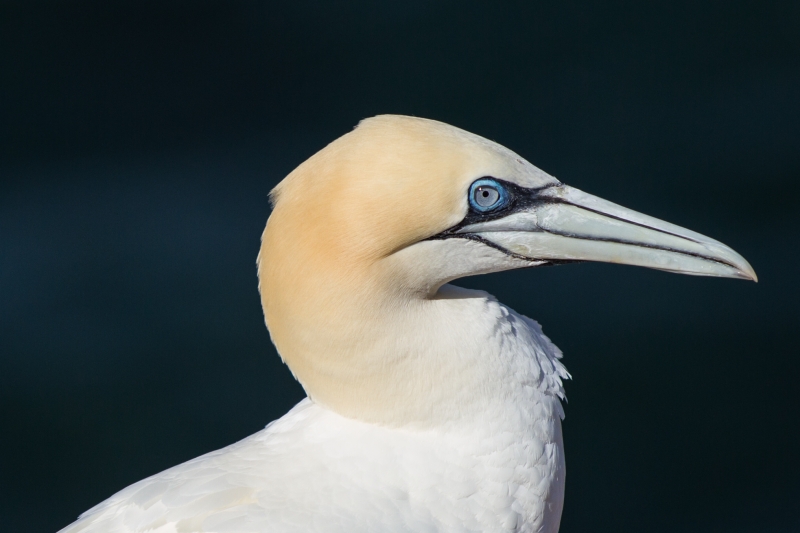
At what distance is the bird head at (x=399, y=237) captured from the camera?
10.6ft

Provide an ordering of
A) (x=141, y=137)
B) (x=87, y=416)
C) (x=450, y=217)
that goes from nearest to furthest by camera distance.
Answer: (x=450, y=217), (x=87, y=416), (x=141, y=137)

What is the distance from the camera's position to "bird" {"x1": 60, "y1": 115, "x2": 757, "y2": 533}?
10.7 feet

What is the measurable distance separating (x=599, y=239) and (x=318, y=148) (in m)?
3.63

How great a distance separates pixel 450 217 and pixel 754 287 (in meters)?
3.72

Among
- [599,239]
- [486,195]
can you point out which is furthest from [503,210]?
[599,239]

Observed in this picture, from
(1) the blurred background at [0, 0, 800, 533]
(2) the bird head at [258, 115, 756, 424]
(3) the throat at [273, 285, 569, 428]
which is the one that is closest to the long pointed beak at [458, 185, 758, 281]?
(2) the bird head at [258, 115, 756, 424]

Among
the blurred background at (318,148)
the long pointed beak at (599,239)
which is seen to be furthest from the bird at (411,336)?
the blurred background at (318,148)

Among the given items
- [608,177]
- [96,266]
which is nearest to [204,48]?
[96,266]

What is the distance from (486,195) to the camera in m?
3.35

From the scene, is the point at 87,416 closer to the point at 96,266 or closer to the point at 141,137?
the point at 96,266

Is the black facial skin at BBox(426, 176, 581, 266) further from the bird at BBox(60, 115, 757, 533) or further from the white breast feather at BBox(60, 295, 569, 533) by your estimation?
the white breast feather at BBox(60, 295, 569, 533)

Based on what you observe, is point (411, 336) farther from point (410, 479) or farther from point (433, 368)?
point (410, 479)

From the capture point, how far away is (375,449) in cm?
364

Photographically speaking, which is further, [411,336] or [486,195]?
[411,336]
